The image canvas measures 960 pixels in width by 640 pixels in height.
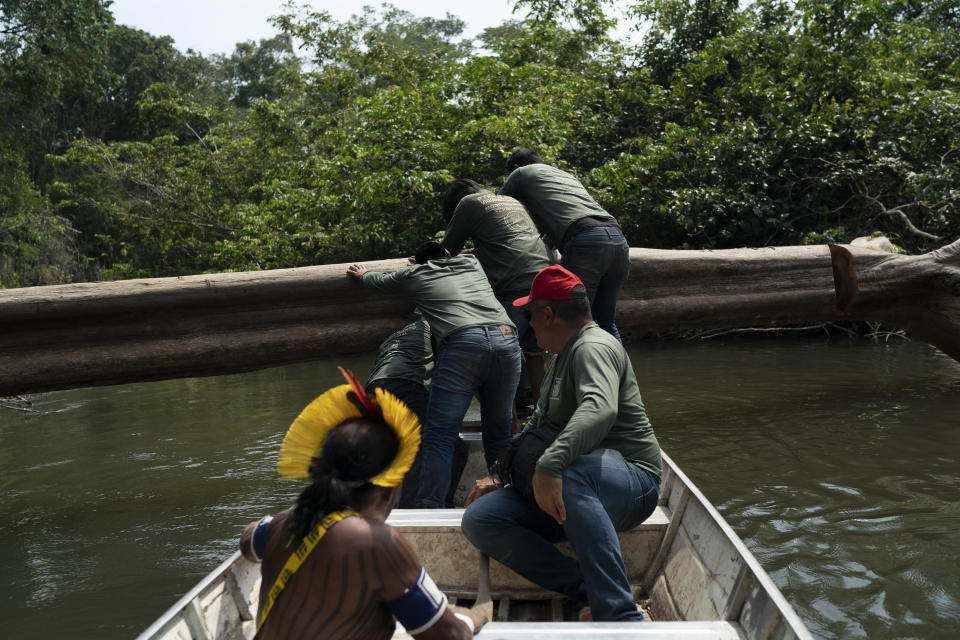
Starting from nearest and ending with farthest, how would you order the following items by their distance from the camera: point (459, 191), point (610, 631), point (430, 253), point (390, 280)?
point (610, 631), point (390, 280), point (430, 253), point (459, 191)

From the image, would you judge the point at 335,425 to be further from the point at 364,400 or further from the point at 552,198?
the point at 552,198

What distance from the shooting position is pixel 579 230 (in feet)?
17.4

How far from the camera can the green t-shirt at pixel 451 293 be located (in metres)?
4.52

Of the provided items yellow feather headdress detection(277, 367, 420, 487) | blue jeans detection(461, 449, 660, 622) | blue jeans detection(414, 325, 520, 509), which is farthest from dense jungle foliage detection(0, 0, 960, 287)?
yellow feather headdress detection(277, 367, 420, 487)

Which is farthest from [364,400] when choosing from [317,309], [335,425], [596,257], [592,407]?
[317,309]

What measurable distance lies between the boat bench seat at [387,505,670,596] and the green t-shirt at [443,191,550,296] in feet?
6.84

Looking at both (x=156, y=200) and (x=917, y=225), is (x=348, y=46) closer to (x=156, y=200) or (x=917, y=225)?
(x=156, y=200)

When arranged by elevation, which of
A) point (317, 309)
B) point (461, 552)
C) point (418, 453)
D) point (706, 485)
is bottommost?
point (706, 485)

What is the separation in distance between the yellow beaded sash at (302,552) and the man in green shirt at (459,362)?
228 centimetres

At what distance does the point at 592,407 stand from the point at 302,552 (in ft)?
4.29

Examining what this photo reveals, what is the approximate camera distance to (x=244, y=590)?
3066 mm

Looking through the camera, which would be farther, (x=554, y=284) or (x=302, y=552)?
(x=554, y=284)

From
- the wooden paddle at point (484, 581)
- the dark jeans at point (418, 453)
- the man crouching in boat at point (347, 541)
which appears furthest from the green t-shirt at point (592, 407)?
the dark jeans at point (418, 453)

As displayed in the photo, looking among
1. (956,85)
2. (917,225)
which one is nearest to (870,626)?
(917,225)
